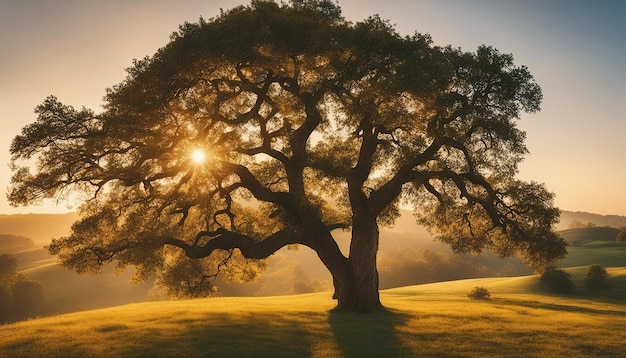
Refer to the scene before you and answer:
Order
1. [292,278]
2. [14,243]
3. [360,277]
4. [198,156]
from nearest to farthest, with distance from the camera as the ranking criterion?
[198,156] < [360,277] < [292,278] < [14,243]

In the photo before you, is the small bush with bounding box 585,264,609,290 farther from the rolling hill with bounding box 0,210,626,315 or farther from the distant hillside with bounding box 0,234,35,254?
the distant hillside with bounding box 0,234,35,254

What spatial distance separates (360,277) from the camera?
24.5m

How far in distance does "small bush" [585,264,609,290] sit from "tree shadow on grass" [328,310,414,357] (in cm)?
3464

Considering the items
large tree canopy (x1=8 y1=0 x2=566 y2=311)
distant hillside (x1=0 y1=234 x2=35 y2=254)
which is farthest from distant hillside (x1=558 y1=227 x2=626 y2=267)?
distant hillside (x1=0 y1=234 x2=35 y2=254)

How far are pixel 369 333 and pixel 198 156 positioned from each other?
12.4 metres

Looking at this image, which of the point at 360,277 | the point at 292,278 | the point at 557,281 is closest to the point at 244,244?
the point at 360,277

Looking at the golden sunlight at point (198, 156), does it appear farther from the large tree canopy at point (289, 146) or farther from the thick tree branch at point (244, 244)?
the thick tree branch at point (244, 244)

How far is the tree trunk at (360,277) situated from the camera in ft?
79.9

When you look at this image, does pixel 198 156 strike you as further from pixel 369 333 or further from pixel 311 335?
pixel 369 333

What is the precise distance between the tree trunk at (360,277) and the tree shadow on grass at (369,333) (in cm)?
96

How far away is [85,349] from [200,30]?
14.0 meters

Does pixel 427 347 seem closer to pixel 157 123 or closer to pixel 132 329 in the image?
pixel 132 329

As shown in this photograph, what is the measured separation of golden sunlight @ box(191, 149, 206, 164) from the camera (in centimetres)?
2166

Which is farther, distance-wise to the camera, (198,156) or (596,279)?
(596,279)
